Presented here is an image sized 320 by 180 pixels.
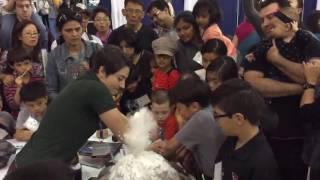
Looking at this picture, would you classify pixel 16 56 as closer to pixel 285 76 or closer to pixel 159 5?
pixel 159 5

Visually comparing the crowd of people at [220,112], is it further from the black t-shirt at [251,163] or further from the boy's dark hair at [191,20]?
the boy's dark hair at [191,20]

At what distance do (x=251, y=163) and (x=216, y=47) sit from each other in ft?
4.43

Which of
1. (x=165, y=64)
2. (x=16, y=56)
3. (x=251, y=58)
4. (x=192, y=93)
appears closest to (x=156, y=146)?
(x=192, y=93)

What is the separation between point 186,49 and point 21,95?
119 centimetres

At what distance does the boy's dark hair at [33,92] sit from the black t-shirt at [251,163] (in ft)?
4.80

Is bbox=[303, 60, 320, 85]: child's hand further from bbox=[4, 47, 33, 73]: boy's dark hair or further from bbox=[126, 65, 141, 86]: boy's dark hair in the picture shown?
bbox=[4, 47, 33, 73]: boy's dark hair

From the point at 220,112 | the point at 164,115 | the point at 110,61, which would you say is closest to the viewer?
the point at 220,112

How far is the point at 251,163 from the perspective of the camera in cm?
162

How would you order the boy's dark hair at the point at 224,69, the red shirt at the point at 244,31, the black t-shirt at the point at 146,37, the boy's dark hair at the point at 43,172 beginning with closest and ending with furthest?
1. the boy's dark hair at the point at 43,172
2. the boy's dark hair at the point at 224,69
3. the red shirt at the point at 244,31
4. the black t-shirt at the point at 146,37

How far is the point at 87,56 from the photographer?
3.11 m

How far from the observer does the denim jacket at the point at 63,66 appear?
307 centimetres

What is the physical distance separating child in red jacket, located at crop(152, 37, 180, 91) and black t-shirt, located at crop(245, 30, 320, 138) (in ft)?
3.70

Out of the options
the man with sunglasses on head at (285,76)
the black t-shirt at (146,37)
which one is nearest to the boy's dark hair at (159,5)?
the black t-shirt at (146,37)

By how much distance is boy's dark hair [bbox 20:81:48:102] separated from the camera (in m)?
2.79
